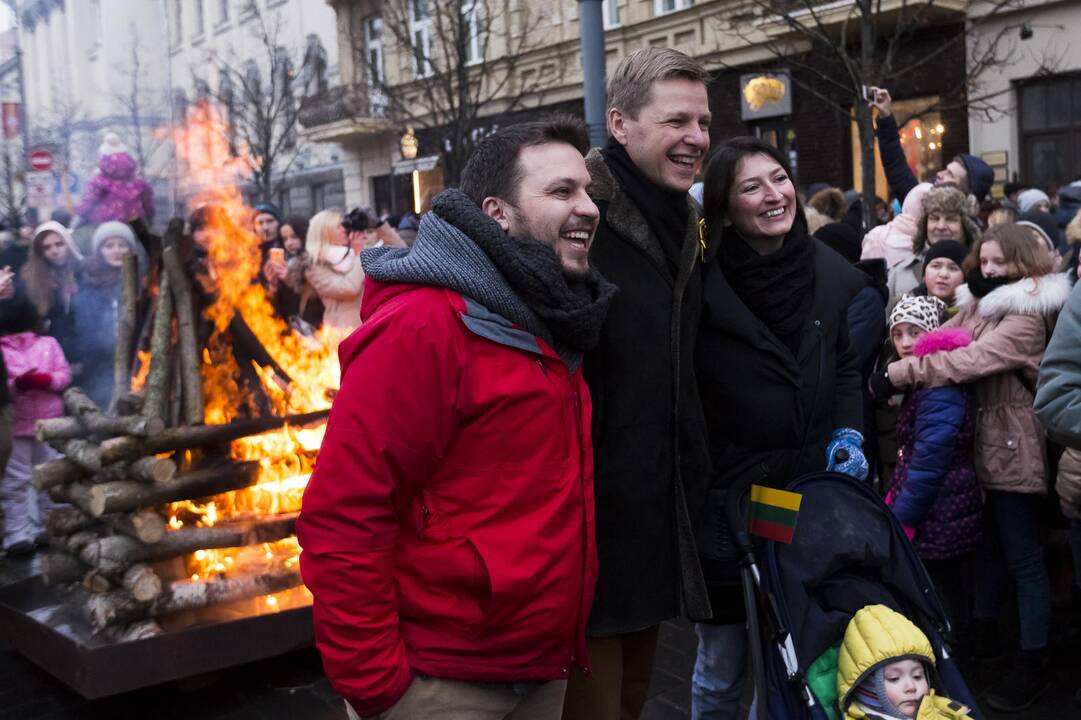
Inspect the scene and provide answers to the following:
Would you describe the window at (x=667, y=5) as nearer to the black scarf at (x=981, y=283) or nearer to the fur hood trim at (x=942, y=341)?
the black scarf at (x=981, y=283)

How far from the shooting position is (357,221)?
9.04 meters

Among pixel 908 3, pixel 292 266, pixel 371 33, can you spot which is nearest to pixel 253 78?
pixel 371 33

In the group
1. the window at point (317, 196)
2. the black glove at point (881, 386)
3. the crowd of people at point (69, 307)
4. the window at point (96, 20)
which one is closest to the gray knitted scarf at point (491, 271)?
the black glove at point (881, 386)

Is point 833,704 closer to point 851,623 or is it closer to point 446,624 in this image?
point 851,623

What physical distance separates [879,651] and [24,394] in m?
7.05

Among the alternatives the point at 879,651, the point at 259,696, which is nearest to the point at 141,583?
the point at 259,696

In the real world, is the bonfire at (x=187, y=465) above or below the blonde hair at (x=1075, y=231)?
below

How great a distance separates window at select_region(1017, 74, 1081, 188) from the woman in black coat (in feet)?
47.4

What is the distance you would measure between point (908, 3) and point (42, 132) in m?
14.0

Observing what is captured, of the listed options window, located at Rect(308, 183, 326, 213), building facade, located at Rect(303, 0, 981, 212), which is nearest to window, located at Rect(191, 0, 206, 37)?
building facade, located at Rect(303, 0, 981, 212)

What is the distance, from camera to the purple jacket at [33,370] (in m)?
7.93

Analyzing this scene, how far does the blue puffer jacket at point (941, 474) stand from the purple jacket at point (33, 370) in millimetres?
6062

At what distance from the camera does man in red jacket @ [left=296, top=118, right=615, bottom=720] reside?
235cm

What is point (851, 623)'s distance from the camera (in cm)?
294
